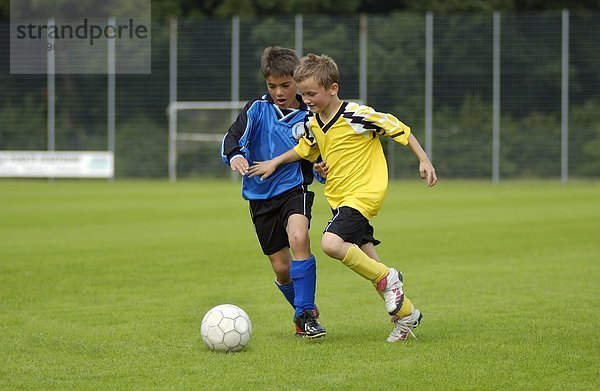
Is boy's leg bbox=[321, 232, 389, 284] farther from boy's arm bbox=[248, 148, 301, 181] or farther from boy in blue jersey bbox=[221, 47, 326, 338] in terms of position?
boy's arm bbox=[248, 148, 301, 181]

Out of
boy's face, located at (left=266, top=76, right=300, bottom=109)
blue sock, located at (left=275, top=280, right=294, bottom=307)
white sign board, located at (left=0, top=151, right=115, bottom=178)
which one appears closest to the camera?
boy's face, located at (left=266, top=76, right=300, bottom=109)

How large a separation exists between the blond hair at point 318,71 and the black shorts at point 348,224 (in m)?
0.74

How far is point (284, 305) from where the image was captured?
7430mm

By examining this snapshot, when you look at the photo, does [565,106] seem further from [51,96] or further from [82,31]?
[51,96]

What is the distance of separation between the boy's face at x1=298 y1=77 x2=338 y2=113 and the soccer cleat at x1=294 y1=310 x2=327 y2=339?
47.7 inches

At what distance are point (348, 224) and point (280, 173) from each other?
0.70m

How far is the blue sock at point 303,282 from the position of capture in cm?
594

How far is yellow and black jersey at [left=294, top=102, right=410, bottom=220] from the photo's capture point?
584cm

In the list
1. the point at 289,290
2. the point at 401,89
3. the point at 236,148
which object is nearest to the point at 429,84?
the point at 401,89

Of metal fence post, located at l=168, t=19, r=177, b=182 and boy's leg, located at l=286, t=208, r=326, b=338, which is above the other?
metal fence post, located at l=168, t=19, r=177, b=182

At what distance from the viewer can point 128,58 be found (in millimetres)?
30719

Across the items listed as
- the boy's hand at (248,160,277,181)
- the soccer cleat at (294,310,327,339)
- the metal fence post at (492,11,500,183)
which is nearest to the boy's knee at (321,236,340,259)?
the soccer cleat at (294,310,327,339)

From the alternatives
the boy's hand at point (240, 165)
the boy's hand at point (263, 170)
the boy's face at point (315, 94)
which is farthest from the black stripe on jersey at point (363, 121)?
the boy's hand at point (240, 165)

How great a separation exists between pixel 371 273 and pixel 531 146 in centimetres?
2359
